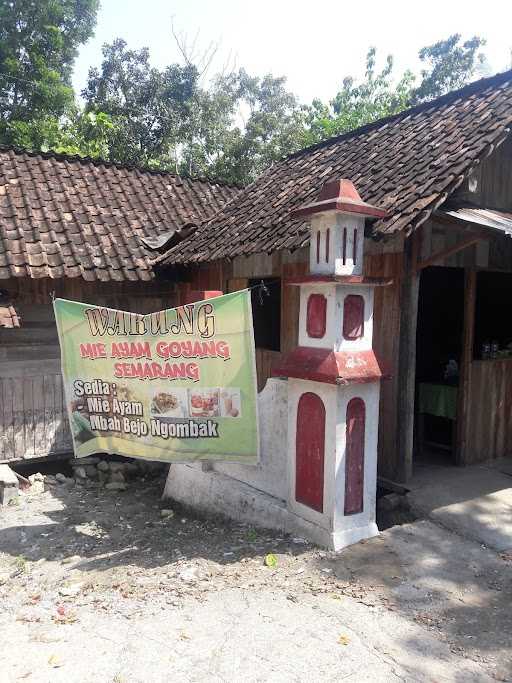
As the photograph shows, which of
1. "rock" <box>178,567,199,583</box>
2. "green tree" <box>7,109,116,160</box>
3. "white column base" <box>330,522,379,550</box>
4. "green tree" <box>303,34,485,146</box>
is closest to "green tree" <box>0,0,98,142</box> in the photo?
"green tree" <box>7,109,116,160</box>

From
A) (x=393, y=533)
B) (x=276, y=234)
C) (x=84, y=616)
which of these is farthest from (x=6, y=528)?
(x=276, y=234)

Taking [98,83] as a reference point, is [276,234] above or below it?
below

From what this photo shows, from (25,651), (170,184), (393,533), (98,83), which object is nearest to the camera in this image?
(25,651)

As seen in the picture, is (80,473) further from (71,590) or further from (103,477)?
(71,590)

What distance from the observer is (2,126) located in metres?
19.6

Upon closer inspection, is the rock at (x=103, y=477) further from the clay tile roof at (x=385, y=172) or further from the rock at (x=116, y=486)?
the clay tile roof at (x=385, y=172)

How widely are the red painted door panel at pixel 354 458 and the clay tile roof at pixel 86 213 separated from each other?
177 inches

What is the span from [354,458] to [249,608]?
5.04 ft

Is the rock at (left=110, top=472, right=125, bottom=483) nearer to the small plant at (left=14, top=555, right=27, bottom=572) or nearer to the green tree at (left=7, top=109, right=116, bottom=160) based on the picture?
the small plant at (left=14, top=555, right=27, bottom=572)

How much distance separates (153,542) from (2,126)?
1927 cm

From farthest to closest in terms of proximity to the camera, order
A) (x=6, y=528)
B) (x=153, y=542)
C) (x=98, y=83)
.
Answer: (x=98, y=83), (x=6, y=528), (x=153, y=542)

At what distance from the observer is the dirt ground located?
10.8 ft

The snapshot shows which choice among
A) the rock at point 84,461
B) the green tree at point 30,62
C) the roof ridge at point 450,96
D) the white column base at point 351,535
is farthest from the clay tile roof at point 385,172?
the green tree at point 30,62

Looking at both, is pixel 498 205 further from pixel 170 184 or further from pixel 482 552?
pixel 170 184
